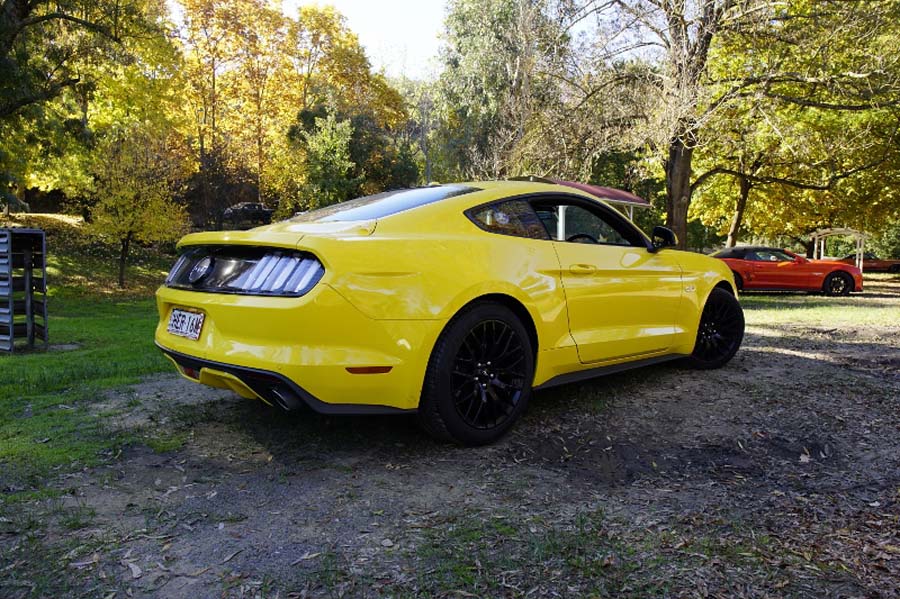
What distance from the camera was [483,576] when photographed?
84.0 inches

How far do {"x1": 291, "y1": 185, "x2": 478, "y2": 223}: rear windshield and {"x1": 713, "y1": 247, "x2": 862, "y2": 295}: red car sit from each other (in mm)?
16148

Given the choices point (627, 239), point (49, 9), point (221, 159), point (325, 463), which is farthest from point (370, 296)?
point (221, 159)

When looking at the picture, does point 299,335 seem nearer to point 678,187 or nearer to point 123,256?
point 678,187

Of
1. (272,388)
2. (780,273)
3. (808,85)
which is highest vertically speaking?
(808,85)

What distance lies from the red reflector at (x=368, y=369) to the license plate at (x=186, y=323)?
934mm

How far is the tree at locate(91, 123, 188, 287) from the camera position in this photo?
1852 cm

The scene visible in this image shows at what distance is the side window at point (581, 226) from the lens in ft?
13.0

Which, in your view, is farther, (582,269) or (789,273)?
(789,273)

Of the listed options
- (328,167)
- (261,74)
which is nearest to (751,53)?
(328,167)

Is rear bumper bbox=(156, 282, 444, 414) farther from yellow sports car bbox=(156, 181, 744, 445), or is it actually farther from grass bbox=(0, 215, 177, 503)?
grass bbox=(0, 215, 177, 503)

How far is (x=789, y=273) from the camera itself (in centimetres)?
1822

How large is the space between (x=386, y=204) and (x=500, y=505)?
1.94m

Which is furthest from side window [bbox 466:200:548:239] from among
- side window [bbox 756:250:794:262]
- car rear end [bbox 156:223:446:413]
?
side window [bbox 756:250:794:262]

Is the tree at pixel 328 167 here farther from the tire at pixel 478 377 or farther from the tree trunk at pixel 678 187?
the tire at pixel 478 377
